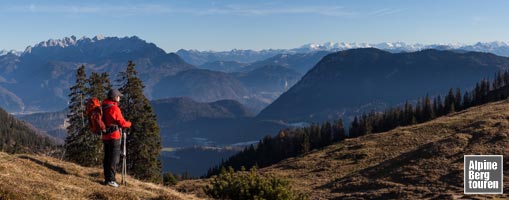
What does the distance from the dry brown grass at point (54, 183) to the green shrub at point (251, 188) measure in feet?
10.3

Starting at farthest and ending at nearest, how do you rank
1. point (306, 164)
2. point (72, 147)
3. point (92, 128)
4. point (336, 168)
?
1. point (306, 164)
2. point (72, 147)
3. point (336, 168)
4. point (92, 128)

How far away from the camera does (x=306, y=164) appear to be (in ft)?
207

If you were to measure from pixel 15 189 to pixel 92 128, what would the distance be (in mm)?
4508

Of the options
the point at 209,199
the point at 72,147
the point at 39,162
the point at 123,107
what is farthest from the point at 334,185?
the point at 72,147

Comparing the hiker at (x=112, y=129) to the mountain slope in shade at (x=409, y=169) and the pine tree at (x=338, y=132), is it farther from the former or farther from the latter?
the pine tree at (x=338, y=132)

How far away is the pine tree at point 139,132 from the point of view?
181ft

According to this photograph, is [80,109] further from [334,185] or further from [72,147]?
[334,185]

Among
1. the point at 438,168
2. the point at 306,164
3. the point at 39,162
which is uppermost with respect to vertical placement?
the point at 39,162

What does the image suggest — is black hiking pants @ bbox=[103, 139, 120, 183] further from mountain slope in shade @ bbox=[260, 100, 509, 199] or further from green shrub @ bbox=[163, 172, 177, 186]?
green shrub @ bbox=[163, 172, 177, 186]

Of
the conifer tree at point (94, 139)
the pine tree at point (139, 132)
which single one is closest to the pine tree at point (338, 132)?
the conifer tree at point (94, 139)

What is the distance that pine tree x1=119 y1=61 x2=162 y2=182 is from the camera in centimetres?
5509

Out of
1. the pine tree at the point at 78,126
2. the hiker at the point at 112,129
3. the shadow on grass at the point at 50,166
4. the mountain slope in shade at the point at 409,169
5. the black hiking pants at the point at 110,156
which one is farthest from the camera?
the pine tree at the point at 78,126

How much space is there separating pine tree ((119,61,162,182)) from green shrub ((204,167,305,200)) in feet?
109

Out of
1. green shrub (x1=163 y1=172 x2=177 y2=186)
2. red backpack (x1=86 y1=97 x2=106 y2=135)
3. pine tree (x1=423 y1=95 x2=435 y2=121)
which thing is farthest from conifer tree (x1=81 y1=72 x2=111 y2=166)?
pine tree (x1=423 y1=95 x2=435 y2=121)
